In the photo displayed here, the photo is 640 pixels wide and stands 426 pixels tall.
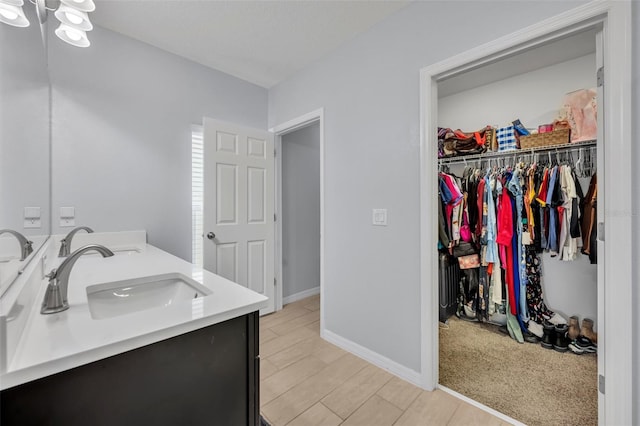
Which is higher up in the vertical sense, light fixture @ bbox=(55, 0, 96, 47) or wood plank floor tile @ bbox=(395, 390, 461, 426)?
light fixture @ bbox=(55, 0, 96, 47)

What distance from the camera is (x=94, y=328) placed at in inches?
28.0

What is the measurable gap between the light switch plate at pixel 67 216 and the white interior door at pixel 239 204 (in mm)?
897

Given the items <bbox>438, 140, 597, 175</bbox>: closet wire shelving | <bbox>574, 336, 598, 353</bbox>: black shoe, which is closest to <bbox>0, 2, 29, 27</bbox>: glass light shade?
<bbox>438, 140, 597, 175</bbox>: closet wire shelving

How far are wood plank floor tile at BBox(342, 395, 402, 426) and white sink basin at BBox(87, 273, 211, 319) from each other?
111 cm

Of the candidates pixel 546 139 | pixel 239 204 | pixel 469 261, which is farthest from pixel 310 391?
pixel 546 139

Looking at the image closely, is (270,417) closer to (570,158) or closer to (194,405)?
(194,405)

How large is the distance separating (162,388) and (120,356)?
0.51ft

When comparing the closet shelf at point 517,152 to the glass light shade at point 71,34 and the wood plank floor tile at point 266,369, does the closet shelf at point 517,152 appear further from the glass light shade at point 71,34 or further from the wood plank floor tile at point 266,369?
the glass light shade at point 71,34

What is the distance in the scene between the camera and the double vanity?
579 millimetres

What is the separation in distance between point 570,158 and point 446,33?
5.46 ft

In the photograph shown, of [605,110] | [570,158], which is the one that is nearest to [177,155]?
[605,110]

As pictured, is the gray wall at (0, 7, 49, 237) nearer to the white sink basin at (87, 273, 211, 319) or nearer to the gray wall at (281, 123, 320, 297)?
the white sink basin at (87, 273, 211, 319)

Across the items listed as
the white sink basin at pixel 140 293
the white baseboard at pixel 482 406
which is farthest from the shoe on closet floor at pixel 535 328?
the white sink basin at pixel 140 293

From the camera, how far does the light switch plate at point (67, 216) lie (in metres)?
1.91
